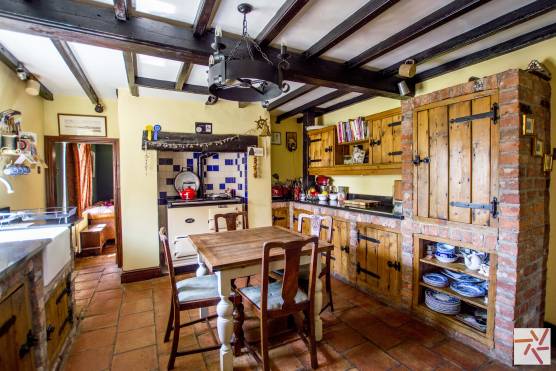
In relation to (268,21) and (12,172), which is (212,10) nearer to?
(268,21)

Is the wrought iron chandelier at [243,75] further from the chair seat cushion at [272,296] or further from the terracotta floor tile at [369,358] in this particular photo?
the terracotta floor tile at [369,358]

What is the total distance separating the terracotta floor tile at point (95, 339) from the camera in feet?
7.19

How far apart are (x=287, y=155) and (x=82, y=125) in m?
3.10

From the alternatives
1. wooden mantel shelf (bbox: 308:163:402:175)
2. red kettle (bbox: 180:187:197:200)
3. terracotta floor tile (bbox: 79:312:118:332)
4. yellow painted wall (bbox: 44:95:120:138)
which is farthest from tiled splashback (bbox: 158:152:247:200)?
terracotta floor tile (bbox: 79:312:118:332)

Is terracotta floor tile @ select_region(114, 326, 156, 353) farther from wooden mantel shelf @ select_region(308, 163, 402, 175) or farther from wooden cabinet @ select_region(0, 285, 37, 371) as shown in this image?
wooden mantel shelf @ select_region(308, 163, 402, 175)

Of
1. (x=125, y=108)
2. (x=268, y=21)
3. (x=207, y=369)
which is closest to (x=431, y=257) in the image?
(x=207, y=369)

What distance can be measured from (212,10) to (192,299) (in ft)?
6.36

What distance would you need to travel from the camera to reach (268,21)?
1.96 meters

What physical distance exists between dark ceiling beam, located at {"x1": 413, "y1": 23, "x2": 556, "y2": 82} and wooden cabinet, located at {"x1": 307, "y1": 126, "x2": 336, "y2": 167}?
57.1 inches

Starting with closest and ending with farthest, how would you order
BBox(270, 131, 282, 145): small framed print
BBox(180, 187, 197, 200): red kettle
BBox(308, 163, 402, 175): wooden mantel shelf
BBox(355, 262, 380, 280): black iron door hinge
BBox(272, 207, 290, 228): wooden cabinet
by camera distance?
BBox(355, 262, 380, 280): black iron door hinge → BBox(308, 163, 402, 175): wooden mantel shelf → BBox(180, 187, 197, 200): red kettle → BBox(272, 207, 290, 228): wooden cabinet → BBox(270, 131, 282, 145): small framed print

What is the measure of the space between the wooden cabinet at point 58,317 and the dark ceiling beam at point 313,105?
11.1 ft

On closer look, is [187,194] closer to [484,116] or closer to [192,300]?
[192,300]

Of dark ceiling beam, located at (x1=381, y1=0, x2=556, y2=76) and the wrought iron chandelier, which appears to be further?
dark ceiling beam, located at (x1=381, y1=0, x2=556, y2=76)

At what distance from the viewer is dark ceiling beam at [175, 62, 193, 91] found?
2662 mm
